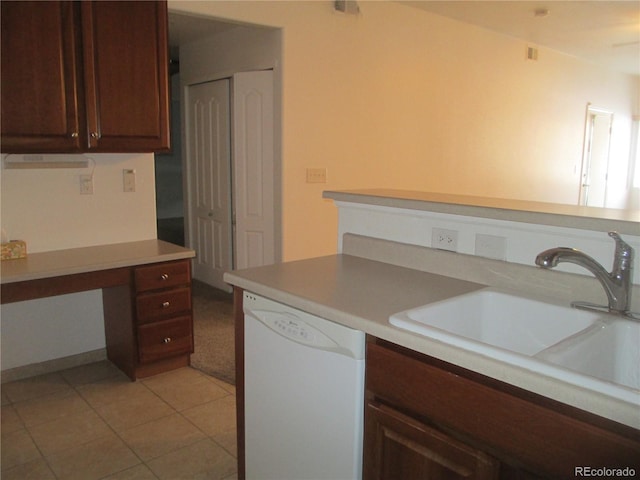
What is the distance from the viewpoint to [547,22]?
16.5 feet

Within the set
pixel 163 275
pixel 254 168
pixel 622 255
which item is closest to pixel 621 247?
pixel 622 255

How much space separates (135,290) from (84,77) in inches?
46.4

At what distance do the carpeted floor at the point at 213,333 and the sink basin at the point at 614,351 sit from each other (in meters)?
2.19

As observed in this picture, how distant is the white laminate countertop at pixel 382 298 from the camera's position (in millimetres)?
1019

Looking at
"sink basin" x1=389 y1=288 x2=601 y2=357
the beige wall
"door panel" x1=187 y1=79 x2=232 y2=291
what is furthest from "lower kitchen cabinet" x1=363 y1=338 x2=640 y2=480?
"door panel" x1=187 y1=79 x2=232 y2=291

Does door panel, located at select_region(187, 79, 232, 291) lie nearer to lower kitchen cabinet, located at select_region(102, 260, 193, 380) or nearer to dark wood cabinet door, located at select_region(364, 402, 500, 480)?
lower kitchen cabinet, located at select_region(102, 260, 193, 380)

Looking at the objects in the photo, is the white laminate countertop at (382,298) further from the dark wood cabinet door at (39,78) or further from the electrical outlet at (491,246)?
the dark wood cabinet door at (39,78)

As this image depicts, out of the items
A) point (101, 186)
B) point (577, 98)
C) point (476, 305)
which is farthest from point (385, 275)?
point (577, 98)

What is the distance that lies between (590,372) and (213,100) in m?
4.22

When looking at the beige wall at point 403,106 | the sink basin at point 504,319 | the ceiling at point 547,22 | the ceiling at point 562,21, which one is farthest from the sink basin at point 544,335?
the ceiling at point 562,21

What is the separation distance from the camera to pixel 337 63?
4.11 metres

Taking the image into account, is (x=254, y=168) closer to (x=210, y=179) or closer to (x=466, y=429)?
(x=210, y=179)

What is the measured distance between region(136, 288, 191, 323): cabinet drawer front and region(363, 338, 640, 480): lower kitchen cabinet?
189cm

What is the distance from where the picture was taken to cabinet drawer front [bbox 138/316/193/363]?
299 cm
